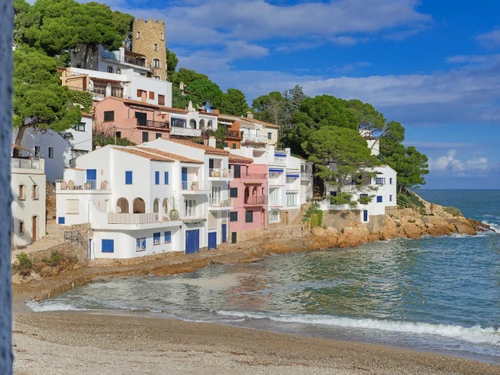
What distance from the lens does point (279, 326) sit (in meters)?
25.8

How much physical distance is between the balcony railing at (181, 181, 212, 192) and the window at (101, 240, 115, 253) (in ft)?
27.2

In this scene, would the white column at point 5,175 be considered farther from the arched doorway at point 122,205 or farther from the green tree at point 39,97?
the arched doorway at point 122,205

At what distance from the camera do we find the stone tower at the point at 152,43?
86688 millimetres

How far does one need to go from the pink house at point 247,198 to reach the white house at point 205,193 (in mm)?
1785

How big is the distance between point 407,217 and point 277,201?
2409cm

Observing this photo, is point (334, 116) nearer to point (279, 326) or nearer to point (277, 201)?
point (277, 201)

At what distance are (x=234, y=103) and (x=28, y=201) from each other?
56.5 meters

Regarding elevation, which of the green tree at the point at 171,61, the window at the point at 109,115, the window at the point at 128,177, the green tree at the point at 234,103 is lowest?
the window at the point at 128,177

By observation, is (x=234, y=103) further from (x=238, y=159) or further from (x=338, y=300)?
(x=338, y=300)

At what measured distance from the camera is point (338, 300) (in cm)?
3253

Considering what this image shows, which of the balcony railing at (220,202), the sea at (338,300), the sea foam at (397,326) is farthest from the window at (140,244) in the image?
the sea foam at (397,326)

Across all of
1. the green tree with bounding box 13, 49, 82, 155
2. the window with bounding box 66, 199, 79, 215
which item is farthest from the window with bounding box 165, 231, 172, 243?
the green tree with bounding box 13, 49, 82, 155

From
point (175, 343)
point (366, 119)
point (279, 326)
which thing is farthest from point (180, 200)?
point (366, 119)

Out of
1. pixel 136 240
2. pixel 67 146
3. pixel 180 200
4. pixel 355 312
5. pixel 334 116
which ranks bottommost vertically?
pixel 355 312
